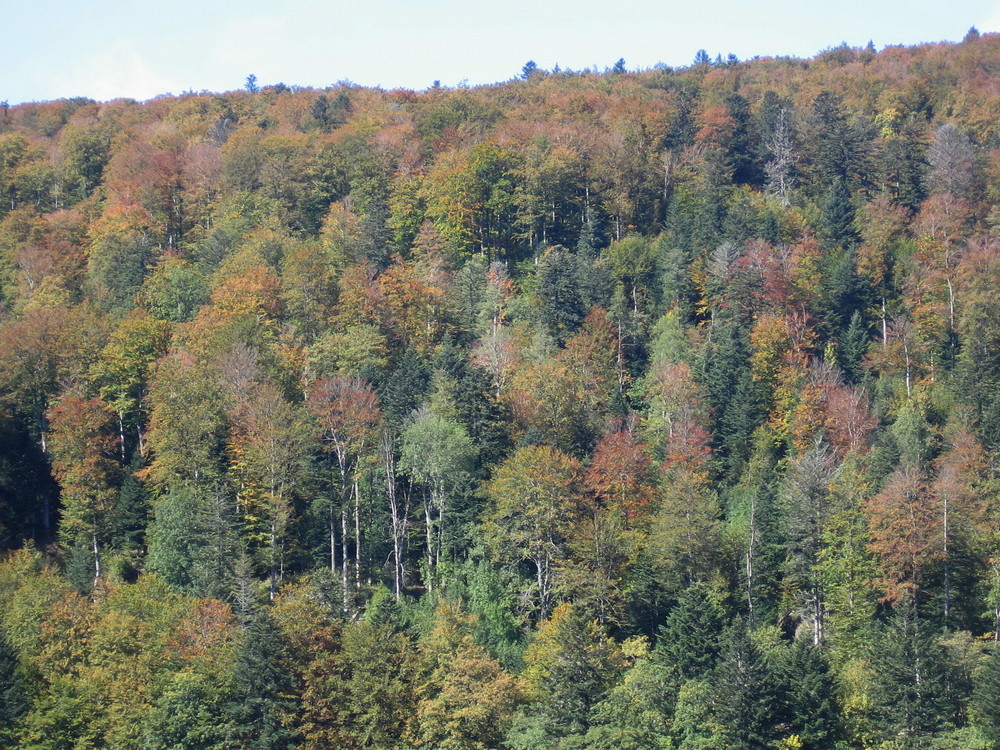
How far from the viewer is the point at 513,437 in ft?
184

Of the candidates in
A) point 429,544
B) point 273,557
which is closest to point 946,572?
point 429,544

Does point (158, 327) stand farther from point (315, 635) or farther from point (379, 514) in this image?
point (315, 635)

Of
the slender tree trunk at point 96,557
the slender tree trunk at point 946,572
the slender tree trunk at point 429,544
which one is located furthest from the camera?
the slender tree trunk at point 96,557

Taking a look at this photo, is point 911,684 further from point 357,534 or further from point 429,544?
point 357,534

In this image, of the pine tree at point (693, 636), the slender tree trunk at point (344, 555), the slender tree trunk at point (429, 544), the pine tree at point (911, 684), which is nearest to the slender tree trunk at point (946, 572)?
the pine tree at point (911, 684)

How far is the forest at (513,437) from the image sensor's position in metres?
42.4

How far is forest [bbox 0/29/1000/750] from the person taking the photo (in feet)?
139

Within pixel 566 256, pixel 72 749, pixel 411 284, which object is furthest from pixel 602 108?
pixel 72 749

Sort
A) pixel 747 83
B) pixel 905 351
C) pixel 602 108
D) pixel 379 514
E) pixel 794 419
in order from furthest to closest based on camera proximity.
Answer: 1. pixel 747 83
2. pixel 602 108
3. pixel 905 351
4. pixel 794 419
5. pixel 379 514

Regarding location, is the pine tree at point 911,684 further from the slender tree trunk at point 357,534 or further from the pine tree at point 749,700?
the slender tree trunk at point 357,534

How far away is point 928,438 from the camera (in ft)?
182

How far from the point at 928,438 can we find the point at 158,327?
41.0 meters

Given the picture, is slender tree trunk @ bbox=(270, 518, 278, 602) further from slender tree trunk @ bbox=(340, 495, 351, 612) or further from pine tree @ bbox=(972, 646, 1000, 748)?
pine tree @ bbox=(972, 646, 1000, 748)

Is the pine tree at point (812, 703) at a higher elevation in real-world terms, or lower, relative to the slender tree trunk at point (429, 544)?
lower
